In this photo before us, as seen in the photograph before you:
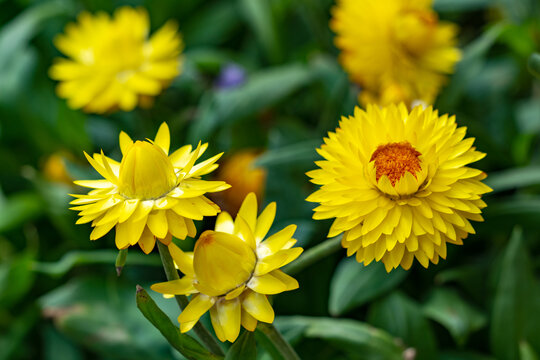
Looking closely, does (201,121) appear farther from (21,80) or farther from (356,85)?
(21,80)

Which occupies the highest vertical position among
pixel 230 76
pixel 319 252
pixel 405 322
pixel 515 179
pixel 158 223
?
pixel 158 223

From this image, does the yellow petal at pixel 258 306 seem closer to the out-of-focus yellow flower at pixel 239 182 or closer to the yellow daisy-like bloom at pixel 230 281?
the yellow daisy-like bloom at pixel 230 281

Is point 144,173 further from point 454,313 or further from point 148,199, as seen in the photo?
point 454,313

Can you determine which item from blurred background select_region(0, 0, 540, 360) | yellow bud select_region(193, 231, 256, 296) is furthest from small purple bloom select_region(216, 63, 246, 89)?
yellow bud select_region(193, 231, 256, 296)

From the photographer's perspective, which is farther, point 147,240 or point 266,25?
point 266,25

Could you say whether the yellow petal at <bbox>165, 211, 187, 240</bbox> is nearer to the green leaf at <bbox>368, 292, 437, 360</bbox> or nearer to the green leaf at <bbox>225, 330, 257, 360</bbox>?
the green leaf at <bbox>225, 330, 257, 360</bbox>

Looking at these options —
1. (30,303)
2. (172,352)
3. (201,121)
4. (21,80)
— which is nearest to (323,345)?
(172,352)

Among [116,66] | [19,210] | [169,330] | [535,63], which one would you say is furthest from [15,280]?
[535,63]

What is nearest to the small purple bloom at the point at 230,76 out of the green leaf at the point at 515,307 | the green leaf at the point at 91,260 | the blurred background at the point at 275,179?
the blurred background at the point at 275,179
